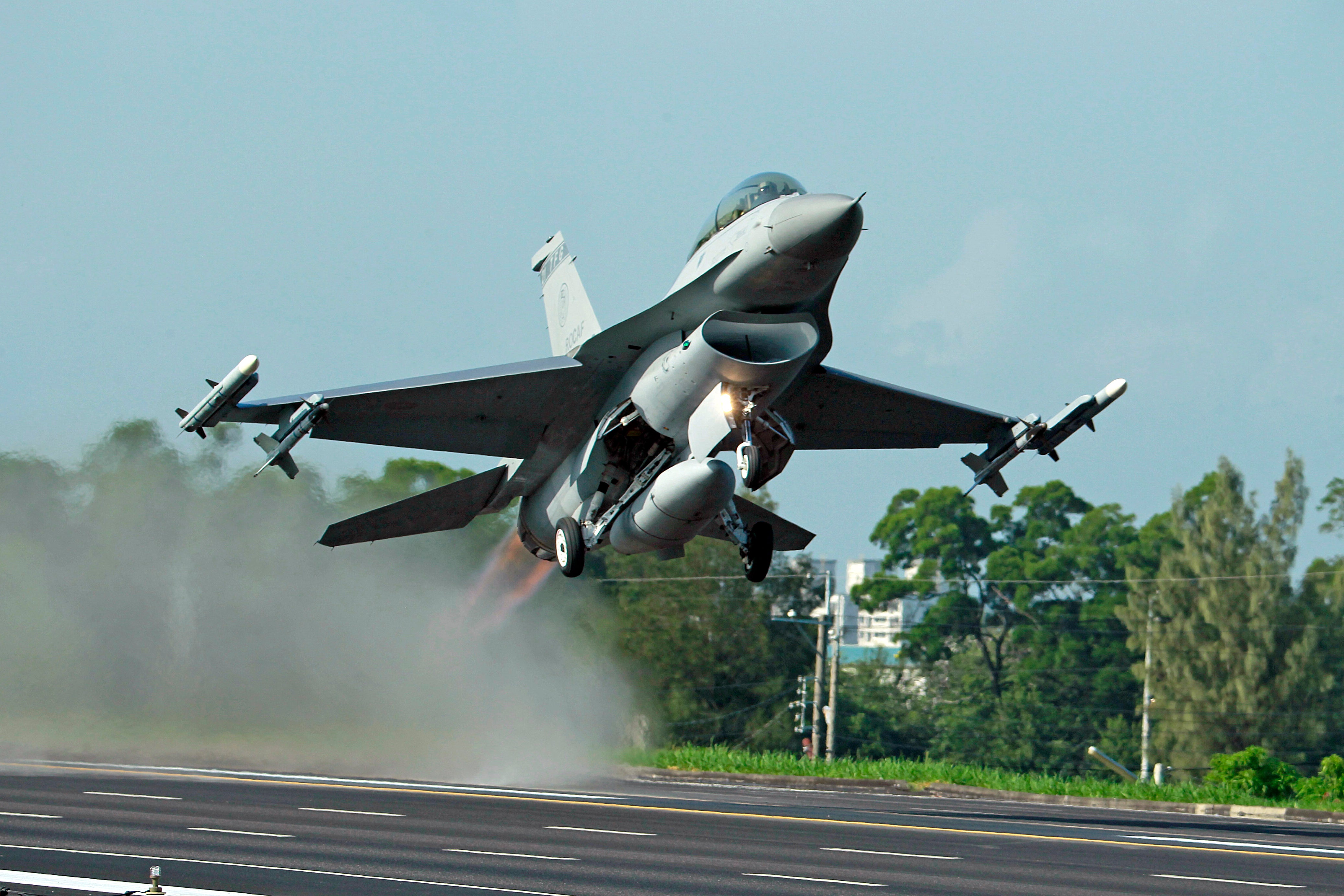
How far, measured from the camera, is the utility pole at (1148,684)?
58719mm

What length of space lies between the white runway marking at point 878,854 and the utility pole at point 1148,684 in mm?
46928

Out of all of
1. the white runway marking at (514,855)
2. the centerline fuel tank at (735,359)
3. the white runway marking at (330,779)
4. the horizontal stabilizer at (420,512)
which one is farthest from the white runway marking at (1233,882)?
the horizontal stabilizer at (420,512)

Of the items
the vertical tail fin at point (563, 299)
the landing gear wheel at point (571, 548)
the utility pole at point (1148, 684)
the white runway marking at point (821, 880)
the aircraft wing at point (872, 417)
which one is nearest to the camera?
the white runway marking at point (821, 880)

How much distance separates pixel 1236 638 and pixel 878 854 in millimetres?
47656

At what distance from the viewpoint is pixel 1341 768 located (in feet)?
96.7

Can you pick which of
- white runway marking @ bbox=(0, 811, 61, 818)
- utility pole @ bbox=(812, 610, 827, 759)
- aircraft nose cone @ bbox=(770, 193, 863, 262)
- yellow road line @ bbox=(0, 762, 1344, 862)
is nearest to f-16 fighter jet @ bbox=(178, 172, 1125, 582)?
aircraft nose cone @ bbox=(770, 193, 863, 262)

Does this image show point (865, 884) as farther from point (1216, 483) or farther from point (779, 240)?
point (1216, 483)

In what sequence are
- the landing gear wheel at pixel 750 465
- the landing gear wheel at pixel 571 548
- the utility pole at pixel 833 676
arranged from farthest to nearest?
1. the utility pole at pixel 833 676
2. the landing gear wheel at pixel 571 548
3. the landing gear wheel at pixel 750 465

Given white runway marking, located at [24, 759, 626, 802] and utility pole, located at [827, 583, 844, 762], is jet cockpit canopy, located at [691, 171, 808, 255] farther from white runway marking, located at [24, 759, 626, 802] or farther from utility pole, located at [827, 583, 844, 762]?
utility pole, located at [827, 583, 844, 762]

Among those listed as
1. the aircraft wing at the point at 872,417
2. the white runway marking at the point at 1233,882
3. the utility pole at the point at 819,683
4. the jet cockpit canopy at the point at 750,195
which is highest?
the jet cockpit canopy at the point at 750,195

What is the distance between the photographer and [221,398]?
62.4 ft

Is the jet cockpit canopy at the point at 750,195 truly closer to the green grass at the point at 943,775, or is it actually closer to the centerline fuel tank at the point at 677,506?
the centerline fuel tank at the point at 677,506

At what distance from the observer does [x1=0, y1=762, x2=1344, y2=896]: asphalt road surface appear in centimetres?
1148

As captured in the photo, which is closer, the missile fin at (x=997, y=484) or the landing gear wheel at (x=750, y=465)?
the landing gear wheel at (x=750, y=465)
